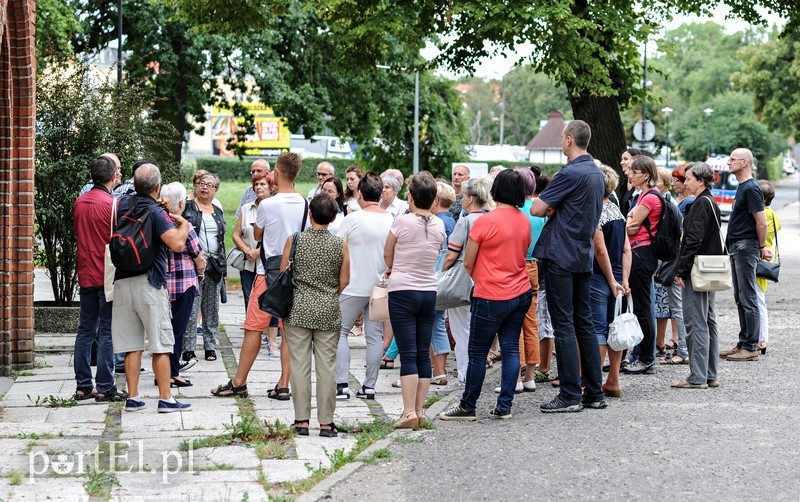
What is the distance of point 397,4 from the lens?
16.9 metres

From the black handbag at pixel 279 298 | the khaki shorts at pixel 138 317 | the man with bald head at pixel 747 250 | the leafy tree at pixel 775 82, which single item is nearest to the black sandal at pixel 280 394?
the khaki shorts at pixel 138 317

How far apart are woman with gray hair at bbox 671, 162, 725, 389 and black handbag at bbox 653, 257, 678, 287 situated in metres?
0.07

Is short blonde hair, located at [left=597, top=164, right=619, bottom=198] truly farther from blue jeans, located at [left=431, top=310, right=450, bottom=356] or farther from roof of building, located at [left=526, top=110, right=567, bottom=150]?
roof of building, located at [left=526, top=110, right=567, bottom=150]

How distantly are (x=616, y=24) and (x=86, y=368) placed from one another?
9.92 meters

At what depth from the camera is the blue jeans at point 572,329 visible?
821 centimetres

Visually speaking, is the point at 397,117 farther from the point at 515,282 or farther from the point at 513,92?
the point at 513,92

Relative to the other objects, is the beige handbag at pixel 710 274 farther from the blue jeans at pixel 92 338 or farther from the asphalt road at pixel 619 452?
the blue jeans at pixel 92 338

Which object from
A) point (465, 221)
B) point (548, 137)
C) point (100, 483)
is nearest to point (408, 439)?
point (465, 221)

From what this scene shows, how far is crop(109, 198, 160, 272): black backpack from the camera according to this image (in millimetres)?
7941

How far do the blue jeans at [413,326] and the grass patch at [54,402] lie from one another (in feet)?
8.62

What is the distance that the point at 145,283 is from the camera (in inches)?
319

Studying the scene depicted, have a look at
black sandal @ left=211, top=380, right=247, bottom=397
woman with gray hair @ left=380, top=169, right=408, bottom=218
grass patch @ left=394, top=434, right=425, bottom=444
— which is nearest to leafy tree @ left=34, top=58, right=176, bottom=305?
woman with gray hair @ left=380, top=169, right=408, bottom=218

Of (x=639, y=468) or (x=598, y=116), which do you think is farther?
(x=598, y=116)

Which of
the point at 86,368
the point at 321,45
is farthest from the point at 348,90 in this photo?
the point at 86,368
